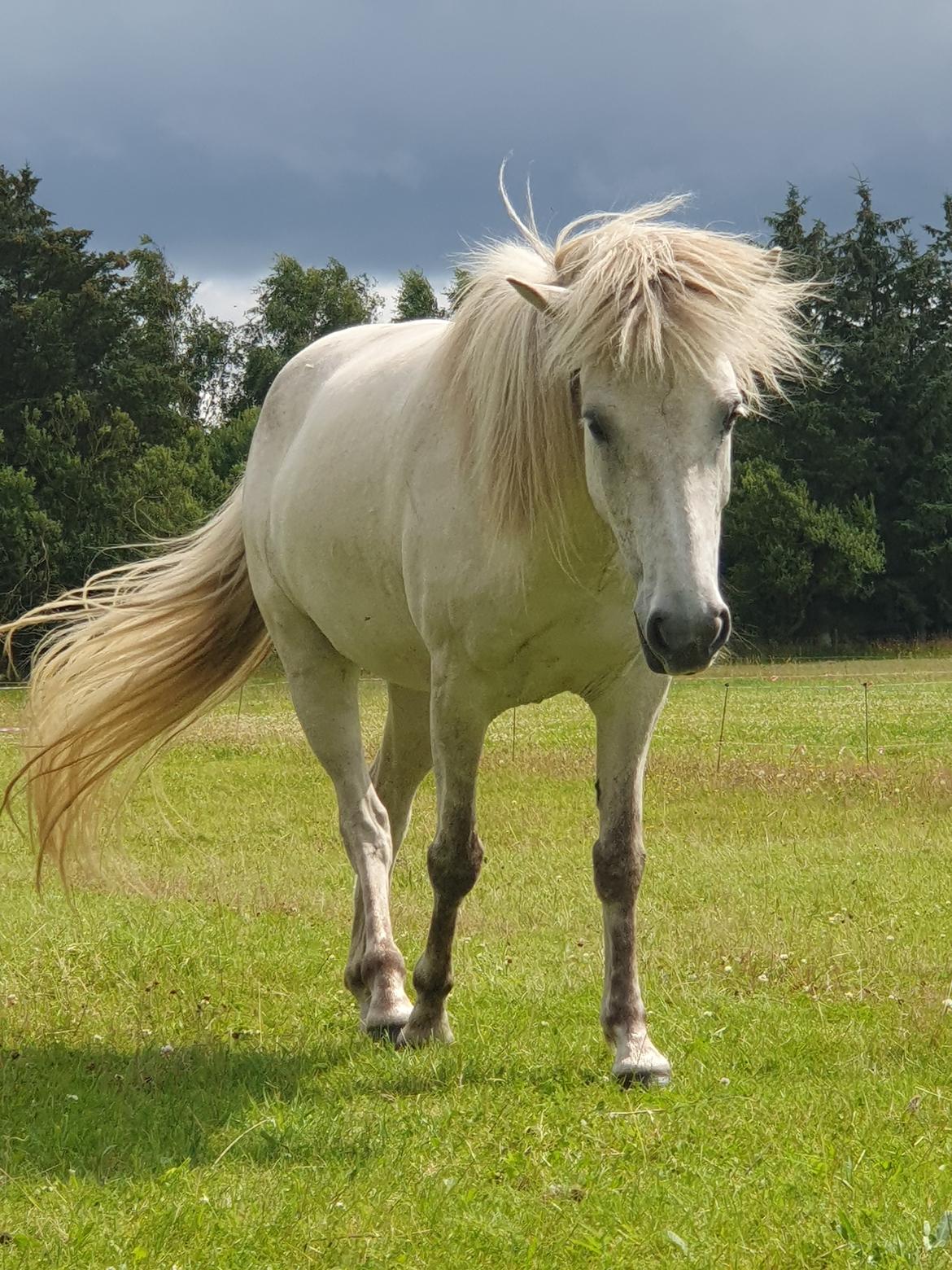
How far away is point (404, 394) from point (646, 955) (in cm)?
276

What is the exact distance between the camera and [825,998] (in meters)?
5.26

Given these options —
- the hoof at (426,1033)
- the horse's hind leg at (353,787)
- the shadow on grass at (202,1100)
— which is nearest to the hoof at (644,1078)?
the shadow on grass at (202,1100)

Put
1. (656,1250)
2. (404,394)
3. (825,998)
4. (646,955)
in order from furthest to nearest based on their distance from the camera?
(646,955)
(825,998)
(404,394)
(656,1250)

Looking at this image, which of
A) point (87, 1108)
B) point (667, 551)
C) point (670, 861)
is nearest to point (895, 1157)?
point (667, 551)

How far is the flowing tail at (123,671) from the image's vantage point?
586cm

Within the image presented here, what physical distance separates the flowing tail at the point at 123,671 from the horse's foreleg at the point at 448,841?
6.01 ft

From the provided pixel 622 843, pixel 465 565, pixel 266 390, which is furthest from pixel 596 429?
pixel 266 390

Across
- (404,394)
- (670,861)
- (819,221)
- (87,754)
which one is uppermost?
(819,221)

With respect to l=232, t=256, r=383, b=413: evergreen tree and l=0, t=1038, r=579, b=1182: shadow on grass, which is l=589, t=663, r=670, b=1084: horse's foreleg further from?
l=232, t=256, r=383, b=413: evergreen tree

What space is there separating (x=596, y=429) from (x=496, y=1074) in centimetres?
206

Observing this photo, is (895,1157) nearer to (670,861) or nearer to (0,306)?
(670,861)

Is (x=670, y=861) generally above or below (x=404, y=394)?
below

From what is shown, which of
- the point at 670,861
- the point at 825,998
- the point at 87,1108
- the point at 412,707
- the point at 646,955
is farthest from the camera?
the point at 670,861

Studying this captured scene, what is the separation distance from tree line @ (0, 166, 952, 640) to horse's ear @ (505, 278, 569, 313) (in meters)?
30.5
